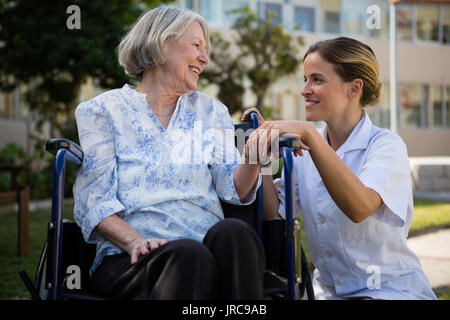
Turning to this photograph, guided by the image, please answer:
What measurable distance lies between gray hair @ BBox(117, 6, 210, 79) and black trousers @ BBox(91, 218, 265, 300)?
2.59 feet

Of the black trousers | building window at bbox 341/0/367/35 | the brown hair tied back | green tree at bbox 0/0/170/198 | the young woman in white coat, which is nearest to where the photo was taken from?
the black trousers

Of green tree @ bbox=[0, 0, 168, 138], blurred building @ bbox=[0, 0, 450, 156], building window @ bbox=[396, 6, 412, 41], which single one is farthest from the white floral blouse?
building window @ bbox=[396, 6, 412, 41]

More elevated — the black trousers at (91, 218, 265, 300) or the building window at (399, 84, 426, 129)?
the building window at (399, 84, 426, 129)

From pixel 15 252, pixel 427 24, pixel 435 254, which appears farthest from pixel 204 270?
pixel 427 24

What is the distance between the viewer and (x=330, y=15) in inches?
641

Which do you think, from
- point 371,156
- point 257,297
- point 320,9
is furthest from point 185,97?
point 320,9

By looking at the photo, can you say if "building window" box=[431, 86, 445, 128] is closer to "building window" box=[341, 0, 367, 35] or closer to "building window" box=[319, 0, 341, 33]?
"building window" box=[341, 0, 367, 35]

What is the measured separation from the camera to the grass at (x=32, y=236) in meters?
3.64

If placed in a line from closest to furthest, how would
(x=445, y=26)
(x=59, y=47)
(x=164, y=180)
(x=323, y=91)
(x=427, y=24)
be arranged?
(x=164, y=180)
(x=323, y=91)
(x=59, y=47)
(x=427, y=24)
(x=445, y=26)

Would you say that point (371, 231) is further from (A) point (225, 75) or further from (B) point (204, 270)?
(A) point (225, 75)

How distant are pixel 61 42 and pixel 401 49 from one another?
12.0 metres

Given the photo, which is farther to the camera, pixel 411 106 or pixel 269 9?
pixel 411 106

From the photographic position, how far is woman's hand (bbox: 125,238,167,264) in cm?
163

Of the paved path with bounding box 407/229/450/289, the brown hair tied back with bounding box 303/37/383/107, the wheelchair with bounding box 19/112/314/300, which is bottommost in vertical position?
the paved path with bounding box 407/229/450/289
